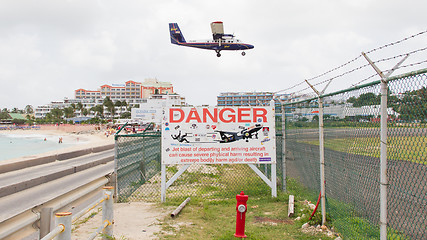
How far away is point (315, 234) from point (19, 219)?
6042mm

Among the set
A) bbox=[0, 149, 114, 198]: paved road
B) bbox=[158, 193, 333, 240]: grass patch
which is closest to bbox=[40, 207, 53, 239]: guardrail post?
bbox=[158, 193, 333, 240]: grass patch

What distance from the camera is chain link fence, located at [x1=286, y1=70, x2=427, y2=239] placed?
3.56 m

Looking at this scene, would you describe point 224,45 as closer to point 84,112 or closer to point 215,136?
point 215,136

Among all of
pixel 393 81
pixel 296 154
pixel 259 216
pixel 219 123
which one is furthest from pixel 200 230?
pixel 393 81

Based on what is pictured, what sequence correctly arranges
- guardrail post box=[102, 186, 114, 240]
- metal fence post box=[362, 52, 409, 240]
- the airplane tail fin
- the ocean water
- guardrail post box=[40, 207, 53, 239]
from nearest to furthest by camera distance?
metal fence post box=[362, 52, 409, 240], guardrail post box=[40, 207, 53, 239], guardrail post box=[102, 186, 114, 240], the airplane tail fin, the ocean water

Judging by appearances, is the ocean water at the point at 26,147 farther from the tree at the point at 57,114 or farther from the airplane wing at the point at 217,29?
the tree at the point at 57,114

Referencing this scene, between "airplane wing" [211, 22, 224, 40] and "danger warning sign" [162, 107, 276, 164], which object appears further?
"airplane wing" [211, 22, 224, 40]

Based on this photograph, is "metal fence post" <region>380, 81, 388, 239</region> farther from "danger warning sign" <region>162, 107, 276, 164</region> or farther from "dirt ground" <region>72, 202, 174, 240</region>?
"danger warning sign" <region>162, 107, 276, 164</region>

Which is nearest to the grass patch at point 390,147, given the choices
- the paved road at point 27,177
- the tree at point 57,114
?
the paved road at point 27,177

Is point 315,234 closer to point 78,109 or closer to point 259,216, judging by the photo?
point 259,216

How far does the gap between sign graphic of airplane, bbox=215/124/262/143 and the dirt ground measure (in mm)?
2157

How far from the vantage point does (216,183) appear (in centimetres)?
1048

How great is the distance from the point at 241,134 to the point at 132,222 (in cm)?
334

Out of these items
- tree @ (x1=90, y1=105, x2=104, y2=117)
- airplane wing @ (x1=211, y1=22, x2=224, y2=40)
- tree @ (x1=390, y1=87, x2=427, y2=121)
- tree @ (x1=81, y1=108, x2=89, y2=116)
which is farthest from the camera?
tree @ (x1=81, y1=108, x2=89, y2=116)
